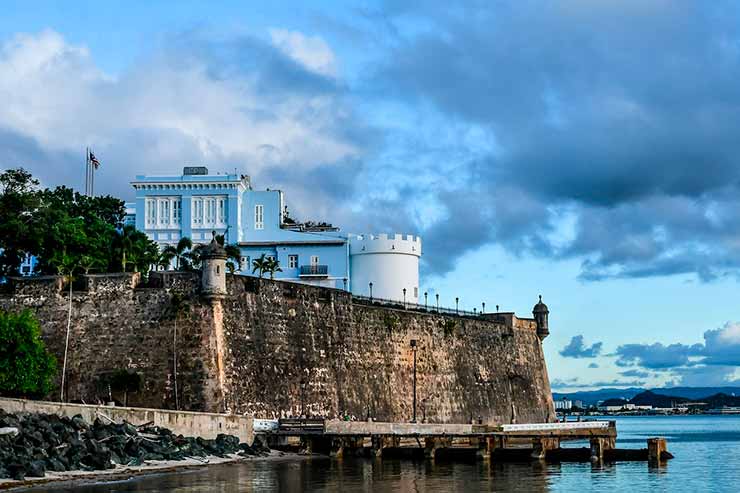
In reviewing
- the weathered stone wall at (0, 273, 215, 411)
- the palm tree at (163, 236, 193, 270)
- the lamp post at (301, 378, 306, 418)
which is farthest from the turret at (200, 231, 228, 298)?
the palm tree at (163, 236, 193, 270)

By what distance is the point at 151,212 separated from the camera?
216 ft

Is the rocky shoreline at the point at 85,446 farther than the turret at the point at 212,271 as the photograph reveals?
No

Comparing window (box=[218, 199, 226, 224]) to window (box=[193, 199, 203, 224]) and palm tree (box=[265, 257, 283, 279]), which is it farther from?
palm tree (box=[265, 257, 283, 279])

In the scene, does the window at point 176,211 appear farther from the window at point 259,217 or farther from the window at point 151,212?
the window at point 259,217

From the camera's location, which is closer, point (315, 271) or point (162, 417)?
point (162, 417)

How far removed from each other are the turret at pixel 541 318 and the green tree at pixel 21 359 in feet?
110

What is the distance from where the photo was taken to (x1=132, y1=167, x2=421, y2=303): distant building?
65438 millimetres

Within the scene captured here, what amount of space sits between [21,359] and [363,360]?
629 inches

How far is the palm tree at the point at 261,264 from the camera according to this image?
59.2 m

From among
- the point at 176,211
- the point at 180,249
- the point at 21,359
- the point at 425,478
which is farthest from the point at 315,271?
the point at 425,478

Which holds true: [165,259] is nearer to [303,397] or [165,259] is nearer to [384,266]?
[303,397]

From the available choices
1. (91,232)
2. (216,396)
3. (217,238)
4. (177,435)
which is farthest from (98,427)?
(91,232)

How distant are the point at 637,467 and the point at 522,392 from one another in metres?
23.8

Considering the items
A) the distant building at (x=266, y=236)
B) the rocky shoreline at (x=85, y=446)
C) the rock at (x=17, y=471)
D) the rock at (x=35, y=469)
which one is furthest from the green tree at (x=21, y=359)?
the distant building at (x=266, y=236)
